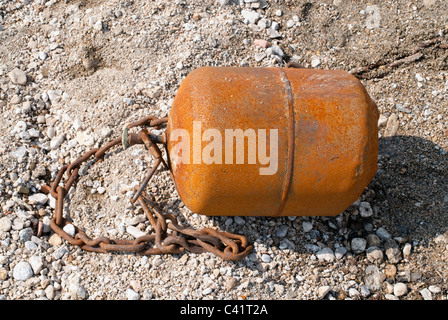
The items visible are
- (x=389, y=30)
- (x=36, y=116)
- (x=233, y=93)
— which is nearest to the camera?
(x=233, y=93)

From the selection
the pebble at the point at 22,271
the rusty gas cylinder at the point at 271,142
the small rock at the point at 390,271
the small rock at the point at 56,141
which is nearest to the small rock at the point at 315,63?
the rusty gas cylinder at the point at 271,142

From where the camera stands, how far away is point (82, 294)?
2.75 meters

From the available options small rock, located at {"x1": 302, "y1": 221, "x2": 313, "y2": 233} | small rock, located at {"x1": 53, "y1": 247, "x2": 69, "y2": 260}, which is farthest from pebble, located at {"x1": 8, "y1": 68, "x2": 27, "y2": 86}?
small rock, located at {"x1": 302, "y1": 221, "x2": 313, "y2": 233}

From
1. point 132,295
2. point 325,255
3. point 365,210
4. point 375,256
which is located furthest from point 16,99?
point 375,256

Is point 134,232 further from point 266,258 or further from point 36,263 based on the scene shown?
point 266,258

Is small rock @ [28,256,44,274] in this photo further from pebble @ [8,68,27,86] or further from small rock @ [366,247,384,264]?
small rock @ [366,247,384,264]

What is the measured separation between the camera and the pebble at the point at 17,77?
3.67 m

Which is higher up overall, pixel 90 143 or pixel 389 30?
pixel 389 30

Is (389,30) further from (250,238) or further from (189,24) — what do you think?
(250,238)

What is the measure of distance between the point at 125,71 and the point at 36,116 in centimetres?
81

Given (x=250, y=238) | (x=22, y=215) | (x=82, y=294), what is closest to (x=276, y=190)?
(x=250, y=238)

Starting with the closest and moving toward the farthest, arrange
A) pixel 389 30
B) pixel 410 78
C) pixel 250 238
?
pixel 250 238
pixel 410 78
pixel 389 30

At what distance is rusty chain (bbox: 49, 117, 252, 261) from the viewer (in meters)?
2.75

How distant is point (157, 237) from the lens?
2842mm
